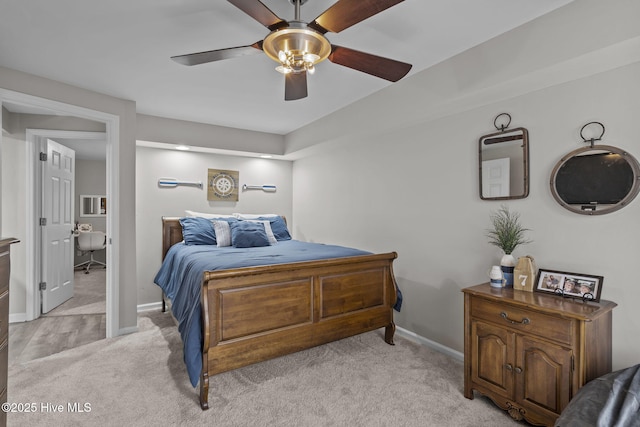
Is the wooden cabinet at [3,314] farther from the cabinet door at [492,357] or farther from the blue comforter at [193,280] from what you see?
the cabinet door at [492,357]

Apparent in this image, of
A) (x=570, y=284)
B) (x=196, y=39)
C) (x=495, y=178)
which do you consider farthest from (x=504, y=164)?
(x=196, y=39)

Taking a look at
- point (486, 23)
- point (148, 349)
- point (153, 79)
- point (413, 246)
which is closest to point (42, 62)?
point (153, 79)

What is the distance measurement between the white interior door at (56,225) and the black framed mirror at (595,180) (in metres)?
5.10

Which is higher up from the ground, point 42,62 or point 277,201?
point 42,62

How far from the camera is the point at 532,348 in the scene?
184 cm

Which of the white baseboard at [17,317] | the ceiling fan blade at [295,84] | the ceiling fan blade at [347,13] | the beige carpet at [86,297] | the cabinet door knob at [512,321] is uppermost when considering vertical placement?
the ceiling fan blade at [347,13]

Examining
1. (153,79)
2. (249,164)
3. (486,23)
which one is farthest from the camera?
(249,164)

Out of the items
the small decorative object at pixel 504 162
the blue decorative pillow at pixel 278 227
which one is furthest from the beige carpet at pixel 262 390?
the blue decorative pillow at pixel 278 227

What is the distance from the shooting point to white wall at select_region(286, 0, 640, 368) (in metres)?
1.88

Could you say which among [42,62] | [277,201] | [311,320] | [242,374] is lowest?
[242,374]

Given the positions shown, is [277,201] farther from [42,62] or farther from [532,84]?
[532,84]

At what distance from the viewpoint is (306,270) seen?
2.55m

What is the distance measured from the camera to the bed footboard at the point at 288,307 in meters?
2.17

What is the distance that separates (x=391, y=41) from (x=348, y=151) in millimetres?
1859
